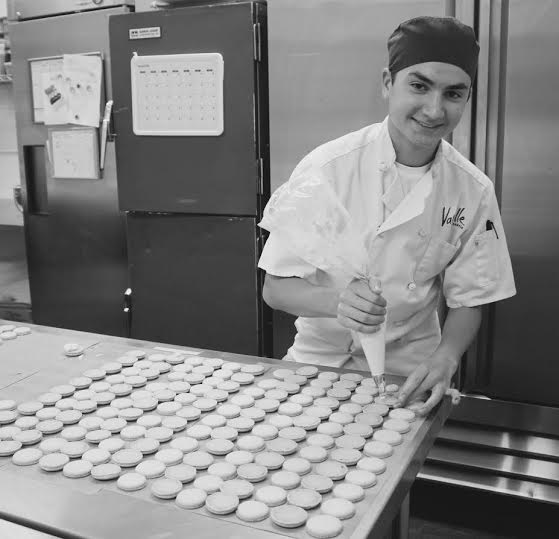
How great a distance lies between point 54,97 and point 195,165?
3.38 feet

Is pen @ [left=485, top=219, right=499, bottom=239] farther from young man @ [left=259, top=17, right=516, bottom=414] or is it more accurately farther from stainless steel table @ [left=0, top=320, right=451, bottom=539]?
stainless steel table @ [left=0, top=320, right=451, bottom=539]

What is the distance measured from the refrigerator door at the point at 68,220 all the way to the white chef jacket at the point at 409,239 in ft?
5.58

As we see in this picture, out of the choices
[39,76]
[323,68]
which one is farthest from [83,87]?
[323,68]

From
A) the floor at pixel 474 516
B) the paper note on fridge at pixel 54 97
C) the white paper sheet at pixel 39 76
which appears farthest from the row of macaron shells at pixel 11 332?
the white paper sheet at pixel 39 76

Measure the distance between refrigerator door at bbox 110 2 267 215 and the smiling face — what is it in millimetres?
1067

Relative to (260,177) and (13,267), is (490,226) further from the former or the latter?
(13,267)

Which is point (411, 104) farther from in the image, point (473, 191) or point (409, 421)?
point (409, 421)

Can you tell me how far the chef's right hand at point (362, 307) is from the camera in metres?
1.22

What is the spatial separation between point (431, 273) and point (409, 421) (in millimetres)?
578

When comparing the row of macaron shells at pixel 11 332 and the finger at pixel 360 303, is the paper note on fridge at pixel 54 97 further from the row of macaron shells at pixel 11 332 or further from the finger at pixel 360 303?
the finger at pixel 360 303

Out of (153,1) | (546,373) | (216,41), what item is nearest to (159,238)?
(216,41)

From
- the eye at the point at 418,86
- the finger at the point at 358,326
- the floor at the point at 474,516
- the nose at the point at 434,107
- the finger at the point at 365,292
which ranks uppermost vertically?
the eye at the point at 418,86

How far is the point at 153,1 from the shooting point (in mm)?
2748

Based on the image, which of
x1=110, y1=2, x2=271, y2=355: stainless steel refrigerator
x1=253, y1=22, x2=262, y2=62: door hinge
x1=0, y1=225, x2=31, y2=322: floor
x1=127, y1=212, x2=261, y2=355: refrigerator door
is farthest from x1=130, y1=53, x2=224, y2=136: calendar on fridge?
x1=0, y1=225, x2=31, y2=322: floor
